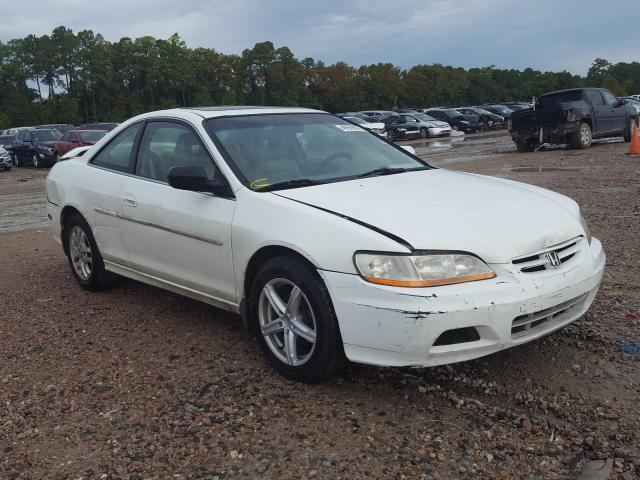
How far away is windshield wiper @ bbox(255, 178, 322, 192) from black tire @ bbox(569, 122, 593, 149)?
16.0m

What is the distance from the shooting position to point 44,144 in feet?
83.6

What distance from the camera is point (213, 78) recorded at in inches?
3041

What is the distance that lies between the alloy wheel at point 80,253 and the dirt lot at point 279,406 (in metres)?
0.60

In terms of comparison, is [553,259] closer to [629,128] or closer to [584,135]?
[584,135]

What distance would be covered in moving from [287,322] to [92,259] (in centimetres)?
253

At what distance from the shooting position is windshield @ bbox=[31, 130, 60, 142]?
86.1 ft

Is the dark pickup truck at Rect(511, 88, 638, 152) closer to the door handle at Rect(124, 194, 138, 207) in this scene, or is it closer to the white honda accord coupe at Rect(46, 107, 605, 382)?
the white honda accord coupe at Rect(46, 107, 605, 382)

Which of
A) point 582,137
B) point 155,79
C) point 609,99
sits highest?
point 155,79

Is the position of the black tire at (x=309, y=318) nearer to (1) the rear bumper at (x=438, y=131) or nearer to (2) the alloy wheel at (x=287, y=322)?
(2) the alloy wheel at (x=287, y=322)

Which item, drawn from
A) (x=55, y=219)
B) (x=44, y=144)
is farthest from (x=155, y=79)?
(x=55, y=219)

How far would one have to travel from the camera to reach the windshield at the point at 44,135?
86.1ft

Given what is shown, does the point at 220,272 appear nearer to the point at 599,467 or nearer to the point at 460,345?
the point at 460,345

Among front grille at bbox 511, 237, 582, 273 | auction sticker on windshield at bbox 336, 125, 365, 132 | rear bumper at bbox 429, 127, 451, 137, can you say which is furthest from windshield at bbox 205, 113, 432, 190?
rear bumper at bbox 429, 127, 451, 137

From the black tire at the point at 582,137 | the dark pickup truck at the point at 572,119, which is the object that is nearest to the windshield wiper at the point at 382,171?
the dark pickup truck at the point at 572,119
